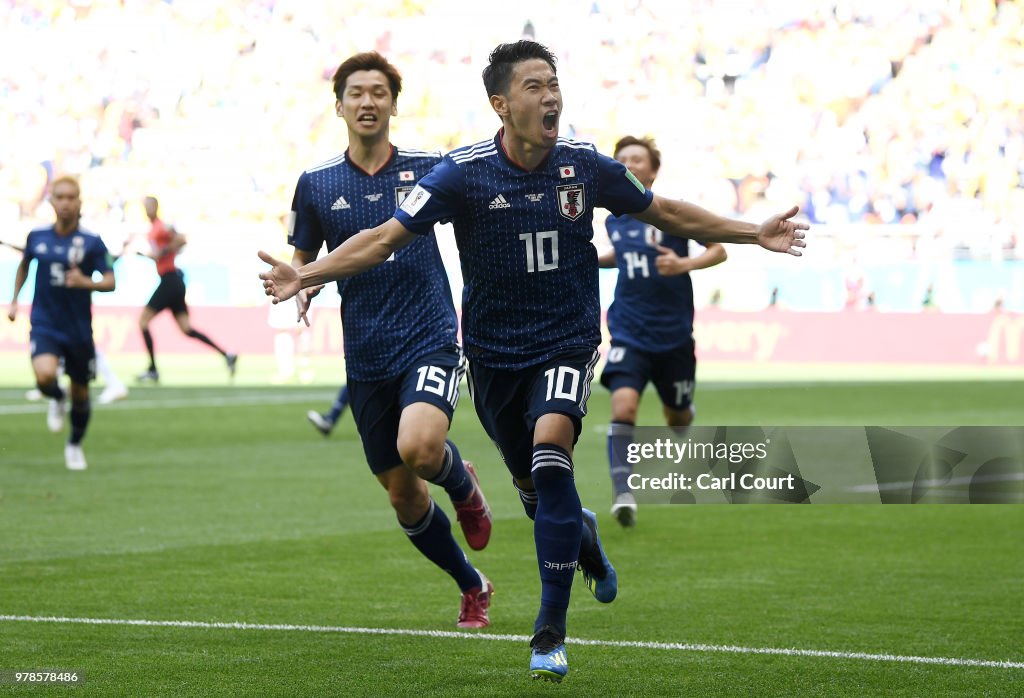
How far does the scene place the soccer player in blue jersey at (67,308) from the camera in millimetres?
12938

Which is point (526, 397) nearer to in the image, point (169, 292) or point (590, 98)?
point (169, 292)

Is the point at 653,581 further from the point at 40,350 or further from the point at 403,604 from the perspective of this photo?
the point at 40,350

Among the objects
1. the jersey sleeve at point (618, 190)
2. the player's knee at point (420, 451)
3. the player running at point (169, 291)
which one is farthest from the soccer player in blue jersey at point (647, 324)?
the player running at point (169, 291)

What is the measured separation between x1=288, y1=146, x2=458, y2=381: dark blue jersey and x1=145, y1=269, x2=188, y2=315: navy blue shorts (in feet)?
49.8

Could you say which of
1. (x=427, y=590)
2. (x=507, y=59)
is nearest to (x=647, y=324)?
(x=427, y=590)

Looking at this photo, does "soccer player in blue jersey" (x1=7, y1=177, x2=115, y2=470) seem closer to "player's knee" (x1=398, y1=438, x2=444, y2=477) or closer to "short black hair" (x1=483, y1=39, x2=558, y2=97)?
"player's knee" (x1=398, y1=438, x2=444, y2=477)

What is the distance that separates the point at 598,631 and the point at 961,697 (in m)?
1.73

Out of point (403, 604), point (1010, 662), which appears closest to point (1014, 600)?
point (1010, 662)

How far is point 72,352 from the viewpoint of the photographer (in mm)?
12930

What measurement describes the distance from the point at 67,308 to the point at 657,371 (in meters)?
5.37

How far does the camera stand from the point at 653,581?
780 centimetres

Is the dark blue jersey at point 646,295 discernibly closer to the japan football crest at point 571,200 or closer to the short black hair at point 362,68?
the short black hair at point 362,68

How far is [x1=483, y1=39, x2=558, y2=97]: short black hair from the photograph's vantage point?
5.47 meters

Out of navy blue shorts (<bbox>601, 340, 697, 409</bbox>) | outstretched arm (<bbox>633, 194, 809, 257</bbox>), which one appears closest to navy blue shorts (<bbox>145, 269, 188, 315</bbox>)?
navy blue shorts (<bbox>601, 340, 697, 409</bbox>)
